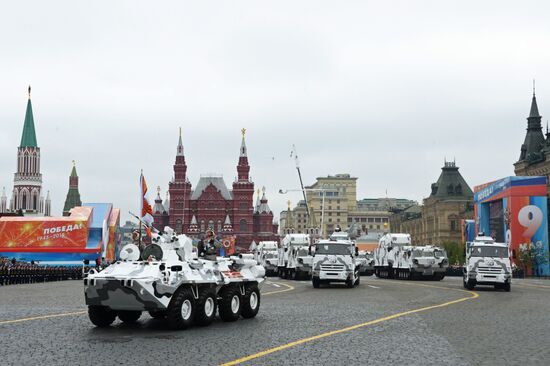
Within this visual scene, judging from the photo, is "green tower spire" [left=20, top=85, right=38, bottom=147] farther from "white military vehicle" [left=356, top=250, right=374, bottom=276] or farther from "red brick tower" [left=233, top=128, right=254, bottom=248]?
"white military vehicle" [left=356, top=250, right=374, bottom=276]

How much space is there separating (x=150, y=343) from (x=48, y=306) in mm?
9968

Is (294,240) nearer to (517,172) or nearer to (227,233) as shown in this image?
(517,172)

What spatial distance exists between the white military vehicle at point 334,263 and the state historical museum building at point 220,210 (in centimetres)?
11194

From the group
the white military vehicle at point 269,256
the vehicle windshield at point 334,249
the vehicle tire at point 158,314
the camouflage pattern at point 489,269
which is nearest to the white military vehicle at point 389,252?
the white military vehicle at point 269,256

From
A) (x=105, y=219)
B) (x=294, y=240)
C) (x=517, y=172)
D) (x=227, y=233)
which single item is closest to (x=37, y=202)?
(x=227, y=233)

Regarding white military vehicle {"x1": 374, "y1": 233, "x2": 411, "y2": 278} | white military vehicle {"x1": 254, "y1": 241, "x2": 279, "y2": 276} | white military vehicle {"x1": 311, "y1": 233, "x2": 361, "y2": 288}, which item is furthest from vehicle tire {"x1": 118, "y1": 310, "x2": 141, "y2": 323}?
white military vehicle {"x1": 254, "y1": 241, "x2": 279, "y2": 276}

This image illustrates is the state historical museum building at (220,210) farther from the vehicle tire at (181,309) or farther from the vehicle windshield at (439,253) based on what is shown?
the vehicle tire at (181,309)

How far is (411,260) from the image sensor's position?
4859cm

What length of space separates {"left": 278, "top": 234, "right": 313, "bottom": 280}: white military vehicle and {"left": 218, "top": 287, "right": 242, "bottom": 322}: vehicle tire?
2892 cm

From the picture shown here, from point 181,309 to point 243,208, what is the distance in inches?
5333

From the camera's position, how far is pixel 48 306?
2202 cm

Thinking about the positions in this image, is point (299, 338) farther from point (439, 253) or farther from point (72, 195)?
point (72, 195)

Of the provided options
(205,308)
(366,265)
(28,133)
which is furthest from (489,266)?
(28,133)

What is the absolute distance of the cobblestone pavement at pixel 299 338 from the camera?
450 inches
